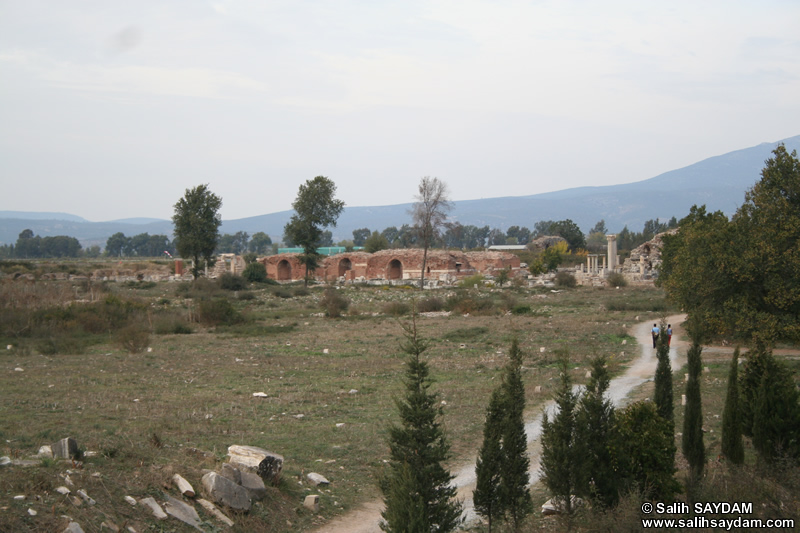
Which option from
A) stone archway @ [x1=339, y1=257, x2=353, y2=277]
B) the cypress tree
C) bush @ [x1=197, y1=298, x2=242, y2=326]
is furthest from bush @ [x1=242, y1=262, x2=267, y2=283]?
the cypress tree

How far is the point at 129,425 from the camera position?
30.1 feet

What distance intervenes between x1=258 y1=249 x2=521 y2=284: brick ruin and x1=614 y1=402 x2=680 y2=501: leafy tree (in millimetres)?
43528

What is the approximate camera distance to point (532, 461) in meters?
8.91

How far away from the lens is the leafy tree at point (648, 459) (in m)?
6.76

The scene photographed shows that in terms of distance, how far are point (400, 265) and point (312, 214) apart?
12.9 m

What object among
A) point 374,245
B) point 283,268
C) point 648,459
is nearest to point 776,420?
point 648,459

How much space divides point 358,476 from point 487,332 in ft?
48.7

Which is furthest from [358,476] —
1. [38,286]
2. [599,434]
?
[38,286]

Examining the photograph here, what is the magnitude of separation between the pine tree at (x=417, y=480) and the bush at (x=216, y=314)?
68.9 ft

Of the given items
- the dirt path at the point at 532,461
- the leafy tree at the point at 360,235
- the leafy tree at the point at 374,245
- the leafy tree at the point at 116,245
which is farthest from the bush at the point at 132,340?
the leafy tree at the point at 360,235

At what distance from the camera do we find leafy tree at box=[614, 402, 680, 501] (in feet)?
22.2

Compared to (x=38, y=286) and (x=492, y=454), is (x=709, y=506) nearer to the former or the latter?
(x=492, y=454)

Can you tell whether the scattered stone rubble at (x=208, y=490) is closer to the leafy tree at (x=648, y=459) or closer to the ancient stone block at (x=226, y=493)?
the ancient stone block at (x=226, y=493)

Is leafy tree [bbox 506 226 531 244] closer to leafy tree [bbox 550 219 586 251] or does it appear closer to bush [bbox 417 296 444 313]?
leafy tree [bbox 550 219 586 251]
